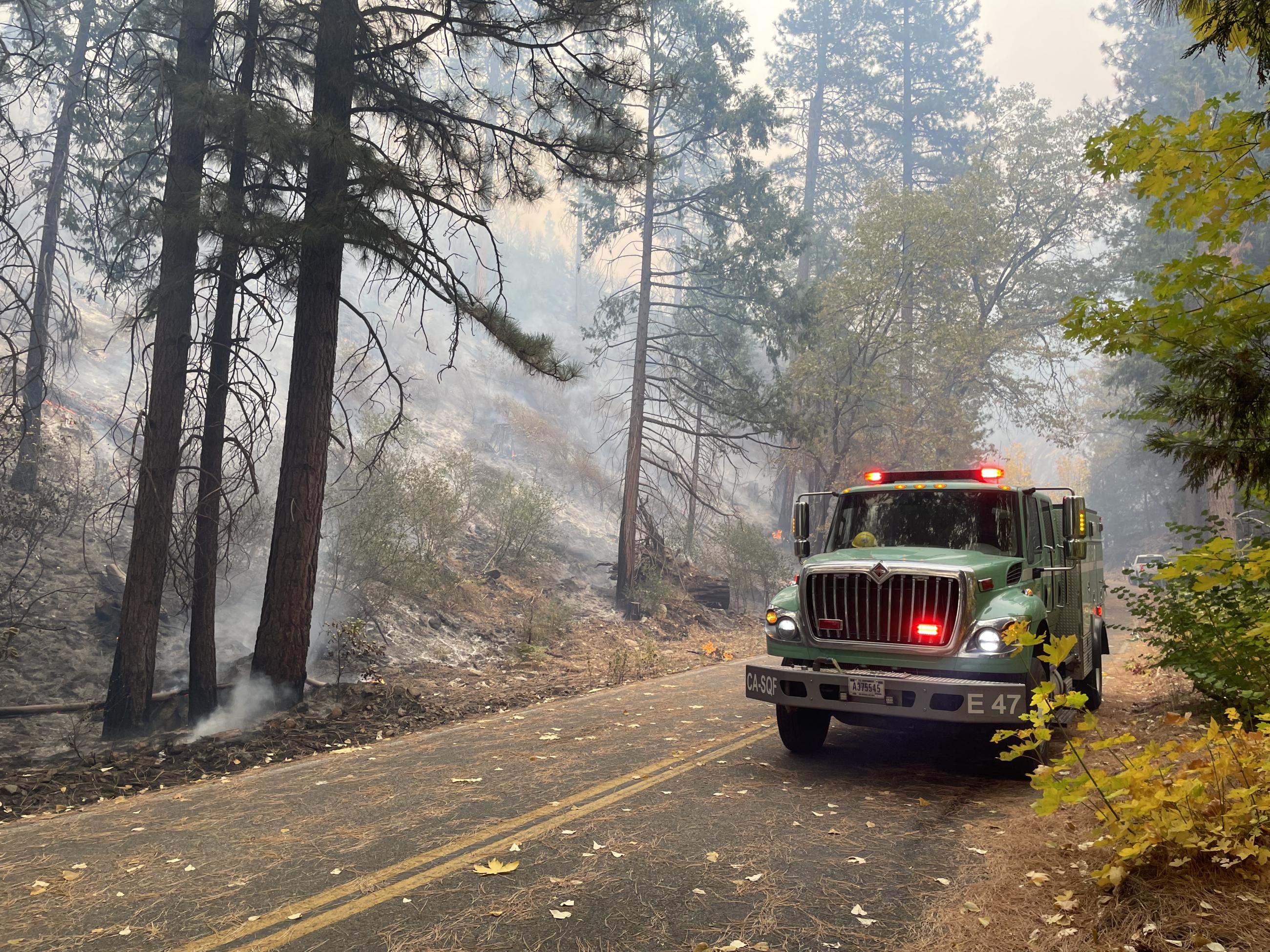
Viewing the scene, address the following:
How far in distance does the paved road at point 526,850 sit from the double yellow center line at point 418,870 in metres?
0.02

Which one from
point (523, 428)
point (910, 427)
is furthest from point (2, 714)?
point (523, 428)

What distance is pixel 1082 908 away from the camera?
3.93m

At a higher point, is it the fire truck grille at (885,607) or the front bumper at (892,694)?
the fire truck grille at (885,607)

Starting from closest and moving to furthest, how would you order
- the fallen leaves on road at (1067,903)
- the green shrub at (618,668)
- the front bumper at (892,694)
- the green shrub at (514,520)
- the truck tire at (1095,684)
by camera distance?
the fallen leaves on road at (1067,903)
the front bumper at (892,694)
the truck tire at (1095,684)
the green shrub at (618,668)
the green shrub at (514,520)

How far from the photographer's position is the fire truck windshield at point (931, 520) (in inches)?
290

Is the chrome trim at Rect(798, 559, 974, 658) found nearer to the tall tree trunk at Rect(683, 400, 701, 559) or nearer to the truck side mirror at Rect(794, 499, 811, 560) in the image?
the truck side mirror at Rect(794, 499, 811, 560)

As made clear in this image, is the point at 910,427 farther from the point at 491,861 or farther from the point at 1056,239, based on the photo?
the point at 491,861

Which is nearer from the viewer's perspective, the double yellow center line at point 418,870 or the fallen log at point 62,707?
the double yellow center line at point 418,870

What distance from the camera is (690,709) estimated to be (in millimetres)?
9797

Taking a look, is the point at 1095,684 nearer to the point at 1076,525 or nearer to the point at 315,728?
the point at 1076,525

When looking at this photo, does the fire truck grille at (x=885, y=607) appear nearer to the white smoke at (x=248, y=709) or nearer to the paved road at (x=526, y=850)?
the paved road at (x=526, y=850)

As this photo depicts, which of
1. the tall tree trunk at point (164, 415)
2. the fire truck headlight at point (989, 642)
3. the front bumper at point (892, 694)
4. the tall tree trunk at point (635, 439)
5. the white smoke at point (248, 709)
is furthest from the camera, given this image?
the tall tree trunk at point (635, 439)

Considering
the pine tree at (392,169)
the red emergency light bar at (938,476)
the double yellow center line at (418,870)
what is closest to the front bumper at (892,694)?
the double yellow center line at (418,870)

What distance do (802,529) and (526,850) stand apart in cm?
406
